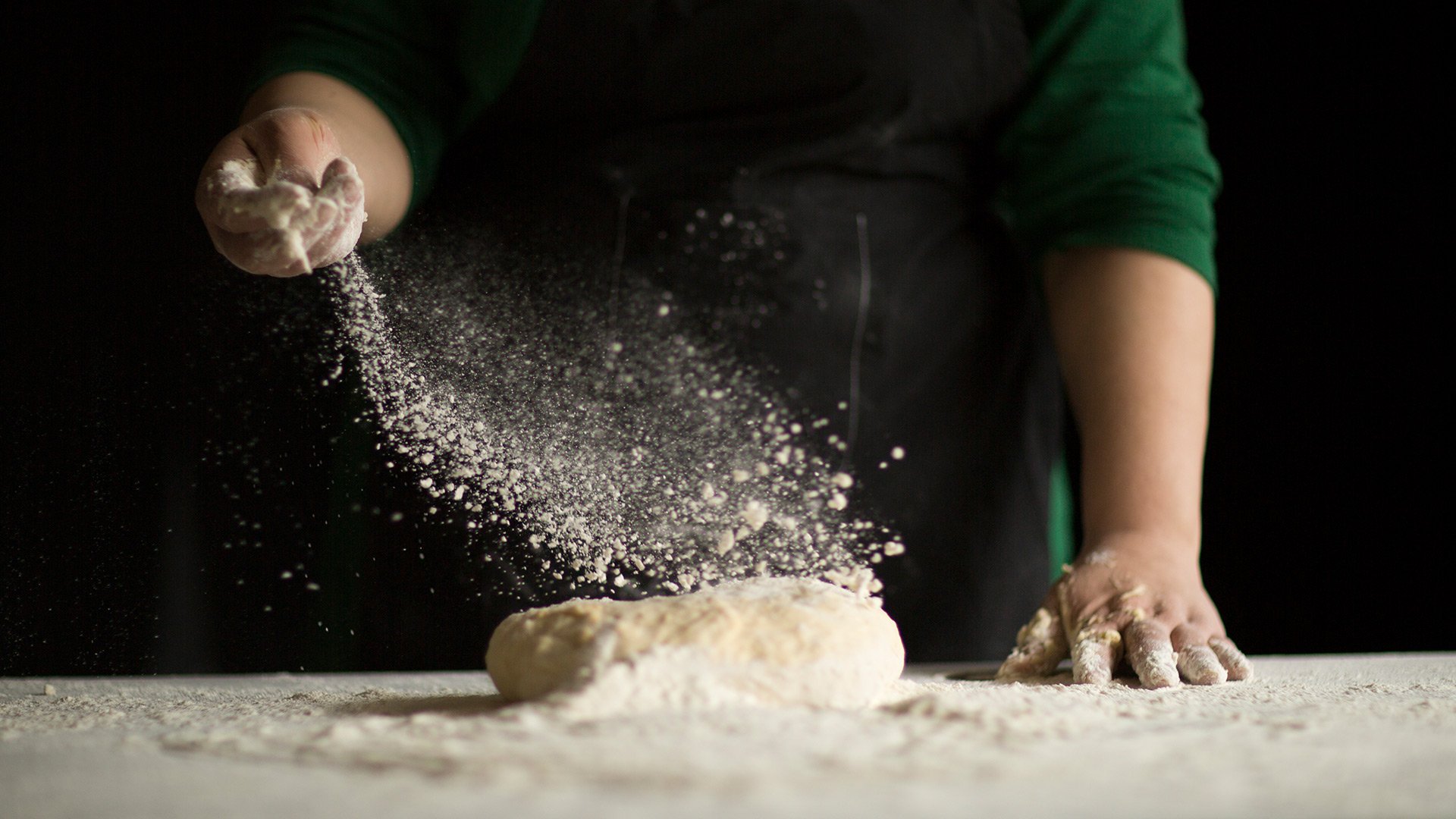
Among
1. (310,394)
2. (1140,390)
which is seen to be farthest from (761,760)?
(1140,390)

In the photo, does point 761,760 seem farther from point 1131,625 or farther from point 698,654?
point 1131,625

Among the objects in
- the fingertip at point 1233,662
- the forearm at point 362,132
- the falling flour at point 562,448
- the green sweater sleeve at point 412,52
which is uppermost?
the green sweater sleeve at point 412,52

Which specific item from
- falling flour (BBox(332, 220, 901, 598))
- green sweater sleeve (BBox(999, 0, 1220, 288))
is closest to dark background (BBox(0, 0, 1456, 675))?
falling flour (BBox(332, 220, 901, 598))

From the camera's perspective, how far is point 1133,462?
1.02m

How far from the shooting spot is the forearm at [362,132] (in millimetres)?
938

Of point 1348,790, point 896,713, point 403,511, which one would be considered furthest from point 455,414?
point 1348,790

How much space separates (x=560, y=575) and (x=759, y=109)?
566mm

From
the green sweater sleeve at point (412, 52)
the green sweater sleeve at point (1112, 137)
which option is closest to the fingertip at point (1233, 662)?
the green sweater sleeve at point (1112, 137)

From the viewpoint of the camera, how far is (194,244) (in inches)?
38.4

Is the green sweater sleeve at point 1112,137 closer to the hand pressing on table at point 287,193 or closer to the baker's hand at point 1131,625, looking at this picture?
the baker's hand at point 1131,625

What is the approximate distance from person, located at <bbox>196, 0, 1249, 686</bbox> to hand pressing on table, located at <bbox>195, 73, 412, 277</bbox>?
0.57ft

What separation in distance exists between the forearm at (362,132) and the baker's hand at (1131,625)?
695 mm

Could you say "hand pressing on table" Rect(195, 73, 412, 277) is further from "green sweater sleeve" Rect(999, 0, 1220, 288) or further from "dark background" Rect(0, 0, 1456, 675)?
"green sweater sleeve" Rect(999, 0, 1220, 288)

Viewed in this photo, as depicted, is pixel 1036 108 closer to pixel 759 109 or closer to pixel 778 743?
pixel 759 109
